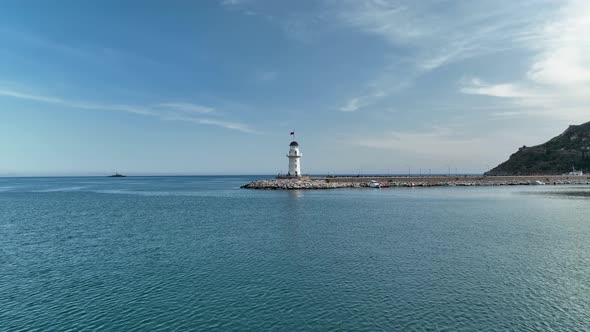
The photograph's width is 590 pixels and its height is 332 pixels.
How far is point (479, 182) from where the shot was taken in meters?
116

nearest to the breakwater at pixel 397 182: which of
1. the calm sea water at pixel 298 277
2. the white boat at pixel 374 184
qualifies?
the white boat at pixel 374 184

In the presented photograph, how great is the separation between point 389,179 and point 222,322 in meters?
103

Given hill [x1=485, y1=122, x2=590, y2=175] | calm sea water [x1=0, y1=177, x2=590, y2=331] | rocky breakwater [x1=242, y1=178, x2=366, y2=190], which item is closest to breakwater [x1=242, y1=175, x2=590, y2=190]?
rocky breakwater [x1=242, y1=178, x2=366, y2=190]

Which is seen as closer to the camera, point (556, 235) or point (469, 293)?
point (469, 293)

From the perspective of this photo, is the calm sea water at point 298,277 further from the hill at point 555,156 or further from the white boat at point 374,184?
the hill at point 555,156

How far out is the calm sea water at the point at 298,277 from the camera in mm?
14758

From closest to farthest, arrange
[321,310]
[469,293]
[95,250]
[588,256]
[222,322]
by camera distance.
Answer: [222,322]
[321,310]
[469,293]
[588,256]
[95,250]

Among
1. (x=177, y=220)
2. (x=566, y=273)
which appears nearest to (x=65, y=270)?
(x=177, y=220)

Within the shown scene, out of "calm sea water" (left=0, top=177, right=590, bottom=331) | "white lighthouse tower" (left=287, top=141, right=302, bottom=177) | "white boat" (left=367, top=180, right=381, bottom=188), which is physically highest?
"white lighthouse tower" (left=287, top=141, right=302, bottom=177)

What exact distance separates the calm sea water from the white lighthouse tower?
185 feet

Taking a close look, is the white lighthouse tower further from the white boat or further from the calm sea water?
the calm sea water

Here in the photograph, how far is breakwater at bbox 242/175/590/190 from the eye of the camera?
315ft

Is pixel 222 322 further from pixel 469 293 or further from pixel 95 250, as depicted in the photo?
pixel 95 250

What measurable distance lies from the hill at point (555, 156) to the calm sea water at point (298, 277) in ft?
466
